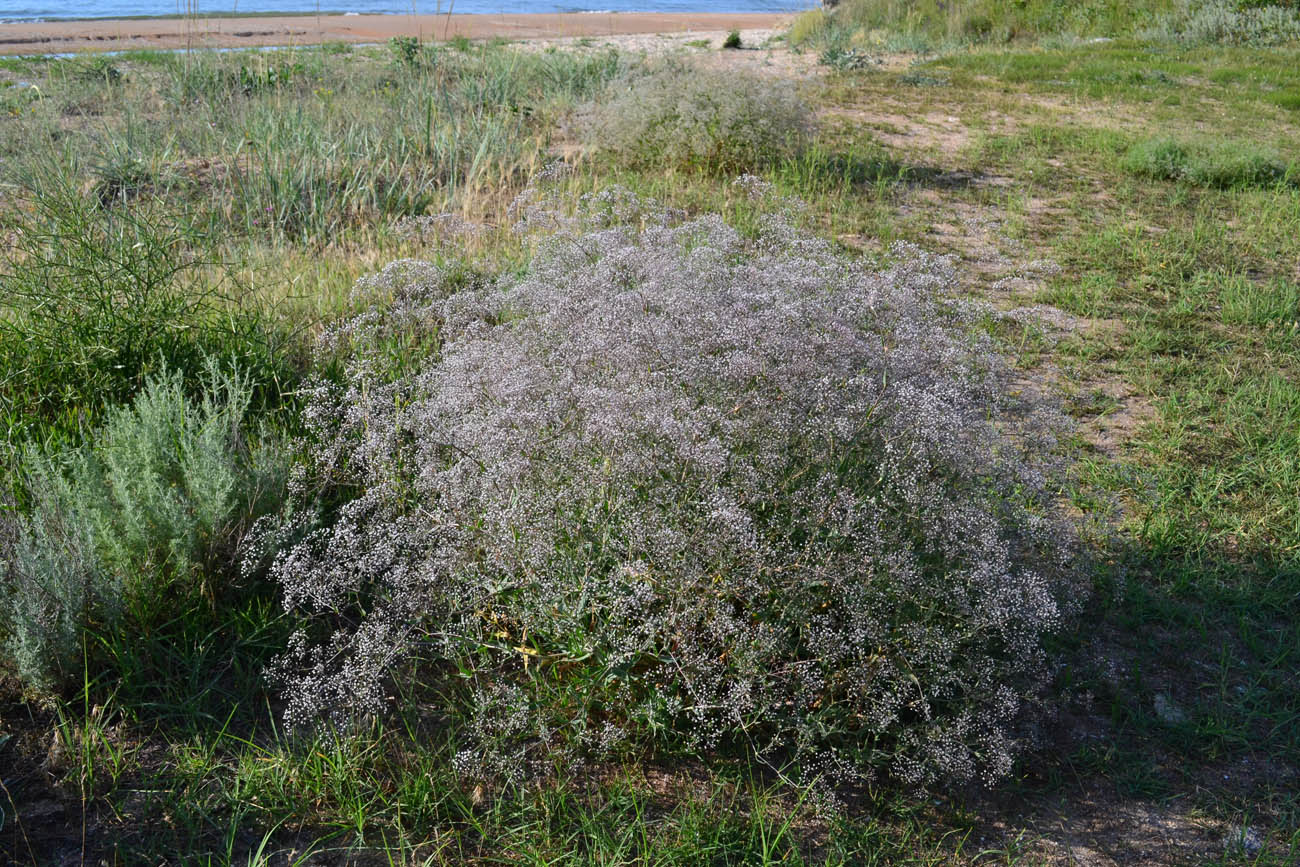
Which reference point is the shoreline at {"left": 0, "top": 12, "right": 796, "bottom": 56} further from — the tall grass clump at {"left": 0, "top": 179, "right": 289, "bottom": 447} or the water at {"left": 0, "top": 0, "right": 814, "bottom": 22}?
the tall grass clump at {"left": 0, "top": 179, "right": 289, "bottom": 447}

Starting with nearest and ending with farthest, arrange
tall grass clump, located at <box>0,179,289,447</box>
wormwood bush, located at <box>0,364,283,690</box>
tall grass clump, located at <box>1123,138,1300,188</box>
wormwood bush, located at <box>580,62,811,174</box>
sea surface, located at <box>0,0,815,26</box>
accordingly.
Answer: wormwood bush, located at <box>0,364,283,690</box>, tall grass clump, located at <box>0,179,289,447</box>, wormwood bush, located at <box>580,62,811,174</box>, tall grass clump, located at <box>1123,138,1300,188</box>, sea surface, located at <box>0,0,815,26</box>

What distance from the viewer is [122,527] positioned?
9.69 feet

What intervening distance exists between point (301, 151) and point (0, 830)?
515 cm

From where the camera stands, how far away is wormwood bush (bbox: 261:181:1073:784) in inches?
93.4

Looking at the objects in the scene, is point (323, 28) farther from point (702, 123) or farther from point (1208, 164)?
point (1208, 164)

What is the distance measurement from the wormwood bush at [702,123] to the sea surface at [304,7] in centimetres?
1154

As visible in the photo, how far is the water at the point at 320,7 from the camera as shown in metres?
23.1

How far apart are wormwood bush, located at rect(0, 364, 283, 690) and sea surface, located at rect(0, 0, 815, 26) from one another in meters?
15.6

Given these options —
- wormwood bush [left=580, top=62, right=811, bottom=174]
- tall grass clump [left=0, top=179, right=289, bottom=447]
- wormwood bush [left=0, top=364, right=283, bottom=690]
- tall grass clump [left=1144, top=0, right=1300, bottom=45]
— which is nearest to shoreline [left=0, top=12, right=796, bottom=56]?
wormwood bush [left=580, top=62, right=811, bottom=174]

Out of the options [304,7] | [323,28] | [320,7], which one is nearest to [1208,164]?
[323,28]

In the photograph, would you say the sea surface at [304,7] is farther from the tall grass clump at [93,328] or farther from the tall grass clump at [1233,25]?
the tall grass clump at [93,328]

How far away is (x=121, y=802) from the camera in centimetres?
239

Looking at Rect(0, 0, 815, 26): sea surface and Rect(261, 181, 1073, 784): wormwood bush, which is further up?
Rect(0, 0, 815, 26): sea surface

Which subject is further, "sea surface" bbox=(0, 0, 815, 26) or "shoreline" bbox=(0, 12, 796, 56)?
"sea surface" bbox=(0, 0, 815, 26)
